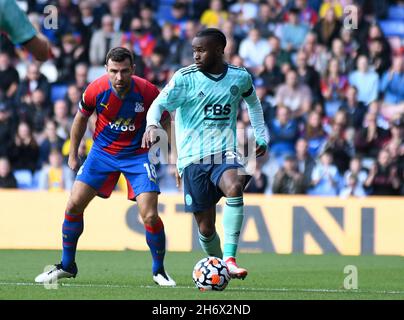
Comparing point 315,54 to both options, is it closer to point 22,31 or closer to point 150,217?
point 150,217

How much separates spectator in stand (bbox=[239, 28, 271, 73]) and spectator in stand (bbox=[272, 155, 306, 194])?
281 centimetres

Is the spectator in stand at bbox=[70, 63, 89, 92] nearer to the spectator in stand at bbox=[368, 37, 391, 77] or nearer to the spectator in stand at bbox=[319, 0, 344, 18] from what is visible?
the spectator in stand at bbox=[319, 0, 344, 18]

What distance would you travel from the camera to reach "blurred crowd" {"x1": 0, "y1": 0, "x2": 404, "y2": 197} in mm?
17875

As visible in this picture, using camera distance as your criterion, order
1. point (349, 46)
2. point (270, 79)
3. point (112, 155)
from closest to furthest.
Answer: point (112, 155), point (270, 79), point (349, 46)

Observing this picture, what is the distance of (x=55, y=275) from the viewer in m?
10.7

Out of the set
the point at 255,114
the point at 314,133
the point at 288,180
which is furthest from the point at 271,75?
the point at 255,114

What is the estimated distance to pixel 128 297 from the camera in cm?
912

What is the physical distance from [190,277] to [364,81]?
8855 mm

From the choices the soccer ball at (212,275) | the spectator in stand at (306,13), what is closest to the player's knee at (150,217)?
the soccer ball at (212,275)

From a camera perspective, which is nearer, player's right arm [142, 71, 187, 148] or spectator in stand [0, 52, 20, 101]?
player's right arm [142, 71, 187, 148]

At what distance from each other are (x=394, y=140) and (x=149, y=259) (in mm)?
5441

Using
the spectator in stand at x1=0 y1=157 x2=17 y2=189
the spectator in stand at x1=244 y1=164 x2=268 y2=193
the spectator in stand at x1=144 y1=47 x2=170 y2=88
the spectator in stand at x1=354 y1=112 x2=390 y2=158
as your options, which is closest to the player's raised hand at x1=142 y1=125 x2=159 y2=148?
the spectator in stand at x1=244 y1=164 x2=268 y2=193
